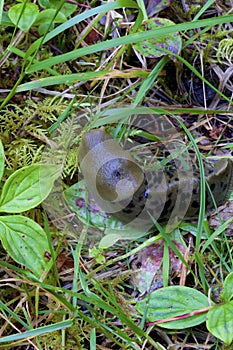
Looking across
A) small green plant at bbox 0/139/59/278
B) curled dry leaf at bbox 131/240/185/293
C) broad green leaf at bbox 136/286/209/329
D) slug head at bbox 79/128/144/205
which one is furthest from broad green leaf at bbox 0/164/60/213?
broad green leaf at bbox 136/286/209/329

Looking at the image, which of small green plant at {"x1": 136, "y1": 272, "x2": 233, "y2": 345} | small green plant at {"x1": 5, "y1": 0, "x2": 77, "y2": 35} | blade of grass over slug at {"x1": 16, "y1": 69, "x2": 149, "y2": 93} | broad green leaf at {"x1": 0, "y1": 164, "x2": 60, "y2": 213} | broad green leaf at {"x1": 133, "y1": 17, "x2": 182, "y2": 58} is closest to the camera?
small green plant at {"x1": 136, "y1": 272, "x2": 233, "y2": 345}

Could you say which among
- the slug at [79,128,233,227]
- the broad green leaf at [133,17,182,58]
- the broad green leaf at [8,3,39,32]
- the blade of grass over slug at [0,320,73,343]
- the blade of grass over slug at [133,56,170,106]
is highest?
the broad green leaf at [8,3,39,32]

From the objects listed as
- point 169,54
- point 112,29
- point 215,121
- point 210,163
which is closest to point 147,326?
point 210,163

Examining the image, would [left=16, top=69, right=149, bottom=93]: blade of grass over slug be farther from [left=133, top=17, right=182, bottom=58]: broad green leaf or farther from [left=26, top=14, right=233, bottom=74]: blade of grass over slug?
[left=133, top=17, right=182, bottom=58]: broad green leaf

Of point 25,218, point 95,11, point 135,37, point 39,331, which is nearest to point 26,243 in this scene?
point 25,218

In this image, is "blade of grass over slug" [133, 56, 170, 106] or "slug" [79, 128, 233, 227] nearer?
"slug" [79, 128, 233, 227]

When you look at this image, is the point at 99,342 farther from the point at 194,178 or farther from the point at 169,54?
the point at 169,54

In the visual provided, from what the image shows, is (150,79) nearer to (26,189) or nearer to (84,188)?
(84,188)

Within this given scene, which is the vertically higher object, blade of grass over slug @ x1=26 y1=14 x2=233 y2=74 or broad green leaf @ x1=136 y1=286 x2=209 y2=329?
blade of grass over slug @ x1=26 y1=14 x2=233 y2=74
